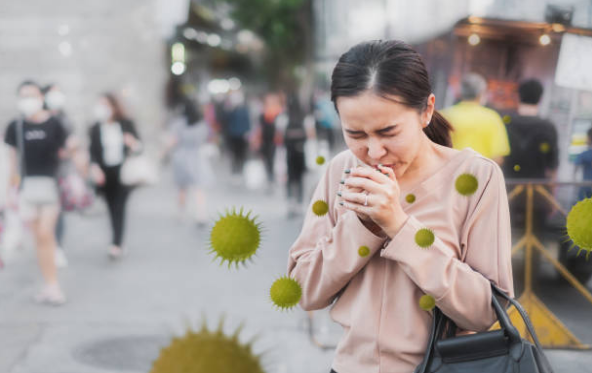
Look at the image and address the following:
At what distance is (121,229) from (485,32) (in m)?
4.72

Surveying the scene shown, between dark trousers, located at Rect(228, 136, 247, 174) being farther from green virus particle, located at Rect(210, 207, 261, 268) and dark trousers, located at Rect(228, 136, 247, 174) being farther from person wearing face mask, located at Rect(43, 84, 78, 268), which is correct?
green virus particle, located at Rect(210, 207, 261, 268)

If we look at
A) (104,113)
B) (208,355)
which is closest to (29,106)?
(104,113)

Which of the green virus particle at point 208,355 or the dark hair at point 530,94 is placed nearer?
the green virus particle at point 208,355

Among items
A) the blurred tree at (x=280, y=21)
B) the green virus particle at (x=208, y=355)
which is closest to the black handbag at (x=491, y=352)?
the green virus particle at (x=208, y=355)

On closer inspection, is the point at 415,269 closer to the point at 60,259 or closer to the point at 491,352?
the point at 491,352

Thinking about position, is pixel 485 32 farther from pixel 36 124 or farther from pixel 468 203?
pixel 468 203

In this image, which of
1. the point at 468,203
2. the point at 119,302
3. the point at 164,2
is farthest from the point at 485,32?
the point at 164,2

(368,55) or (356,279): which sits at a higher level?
(368,55)

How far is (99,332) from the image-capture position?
18.5 ft

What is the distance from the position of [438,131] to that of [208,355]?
44.8 inches

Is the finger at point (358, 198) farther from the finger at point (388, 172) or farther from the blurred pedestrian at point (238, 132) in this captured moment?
the blurred pedestrian at point (238, 132)

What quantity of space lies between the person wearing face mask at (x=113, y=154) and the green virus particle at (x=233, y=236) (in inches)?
296

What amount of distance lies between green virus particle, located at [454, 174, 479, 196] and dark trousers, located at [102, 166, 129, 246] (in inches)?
287

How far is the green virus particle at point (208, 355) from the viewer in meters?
0.81
